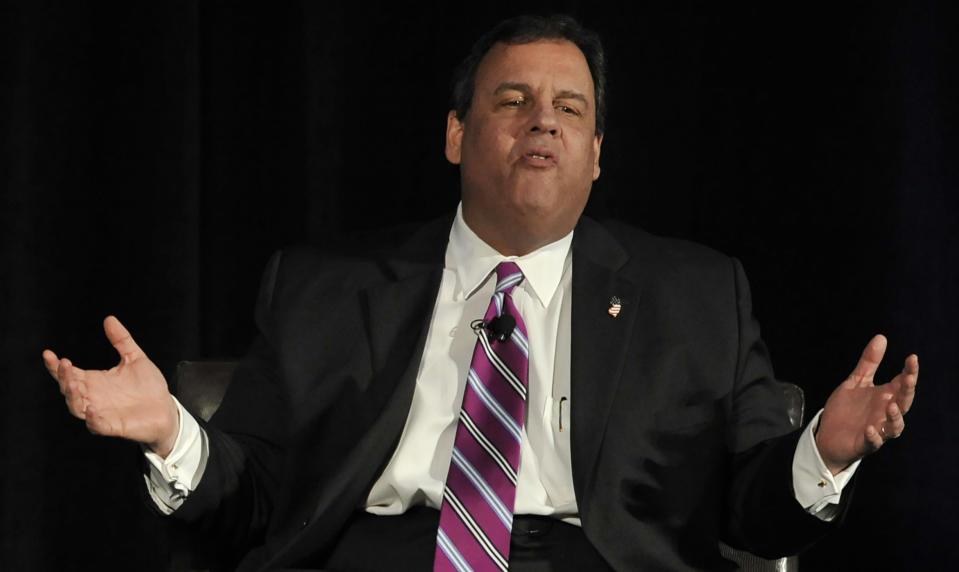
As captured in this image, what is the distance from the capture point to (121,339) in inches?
66.9

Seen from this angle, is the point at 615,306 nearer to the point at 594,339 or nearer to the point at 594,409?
the point at 594,339

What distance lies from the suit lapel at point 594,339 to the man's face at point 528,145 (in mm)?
104

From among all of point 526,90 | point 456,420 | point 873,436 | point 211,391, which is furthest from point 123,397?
point 873,436

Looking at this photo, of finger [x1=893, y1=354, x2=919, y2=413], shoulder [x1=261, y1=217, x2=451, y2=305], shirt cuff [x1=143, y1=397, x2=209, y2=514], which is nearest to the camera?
finger [x1=893, y1=354, x2=919, y2=413]

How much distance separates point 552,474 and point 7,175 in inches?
54.3

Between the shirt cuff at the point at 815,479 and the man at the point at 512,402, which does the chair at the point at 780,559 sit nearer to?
the man at the point at 512,402

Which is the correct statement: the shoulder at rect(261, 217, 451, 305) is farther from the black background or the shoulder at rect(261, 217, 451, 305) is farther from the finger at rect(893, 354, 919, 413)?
the finger at rect(893, 354, 919, 413)

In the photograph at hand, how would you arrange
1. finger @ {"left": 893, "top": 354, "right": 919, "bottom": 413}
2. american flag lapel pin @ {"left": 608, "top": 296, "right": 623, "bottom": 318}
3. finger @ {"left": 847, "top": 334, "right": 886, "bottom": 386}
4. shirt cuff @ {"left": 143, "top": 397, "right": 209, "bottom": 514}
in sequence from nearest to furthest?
1. finger @ {"left": 893, "top": 354, "right": 919, "bottom": 413}
2. finger @ {"left": 847, "top": 334, "right": 886, "bottom": 386}
3. shirt cuff @ {"left": 143, "top": 397, "right": 209, "bottom": 514}
4. american flag lapel pin @ {"left": 608, "top": 296, "right": 623, "bottom": 318}

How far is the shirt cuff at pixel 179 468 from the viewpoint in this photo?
1764 millimetres

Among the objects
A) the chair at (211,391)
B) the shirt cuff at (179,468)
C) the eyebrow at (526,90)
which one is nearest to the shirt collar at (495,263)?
the eyebrow at (526,90)

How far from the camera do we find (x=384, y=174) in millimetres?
2693

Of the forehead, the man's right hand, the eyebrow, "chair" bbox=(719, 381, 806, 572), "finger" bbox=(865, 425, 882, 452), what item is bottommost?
"chair" bbox=(719, 381, 806, 572)

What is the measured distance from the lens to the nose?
2084 mm

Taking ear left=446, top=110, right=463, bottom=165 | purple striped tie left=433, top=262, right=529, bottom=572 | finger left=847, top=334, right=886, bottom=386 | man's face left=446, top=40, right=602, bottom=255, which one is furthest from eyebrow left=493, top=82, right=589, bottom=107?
finger left=847, top=334, right=886, bottom=386
